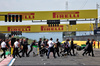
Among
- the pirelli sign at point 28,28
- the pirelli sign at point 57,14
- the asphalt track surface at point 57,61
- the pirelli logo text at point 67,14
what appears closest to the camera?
the asphalt track surface at point 57,61

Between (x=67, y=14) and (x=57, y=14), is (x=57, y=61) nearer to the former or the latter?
(x=67, y=14)

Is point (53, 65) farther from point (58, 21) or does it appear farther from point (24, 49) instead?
point (58, 21)

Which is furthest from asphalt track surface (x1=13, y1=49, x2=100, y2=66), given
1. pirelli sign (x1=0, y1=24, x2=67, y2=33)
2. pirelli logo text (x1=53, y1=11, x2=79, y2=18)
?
pirelli sign (x1=0, y1=24, x2=67, y2=33)

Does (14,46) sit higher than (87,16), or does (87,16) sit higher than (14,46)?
(87,16)

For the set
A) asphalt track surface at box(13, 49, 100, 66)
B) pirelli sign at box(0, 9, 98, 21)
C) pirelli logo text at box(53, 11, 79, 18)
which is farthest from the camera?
pirelli sign at box(0, 9, 98, 21)

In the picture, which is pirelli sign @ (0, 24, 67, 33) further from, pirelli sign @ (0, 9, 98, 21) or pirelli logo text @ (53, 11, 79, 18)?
pirelli logo text @ (53, 11, 79, 18)

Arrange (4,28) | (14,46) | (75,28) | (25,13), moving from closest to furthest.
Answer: (14,46)
(25,13)
(4,28)
(75,28)

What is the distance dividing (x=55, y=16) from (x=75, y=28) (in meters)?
24.0

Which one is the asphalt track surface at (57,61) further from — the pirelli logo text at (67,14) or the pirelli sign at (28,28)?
the pirelli sign at (28,28)

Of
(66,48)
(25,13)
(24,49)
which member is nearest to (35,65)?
(24,49)

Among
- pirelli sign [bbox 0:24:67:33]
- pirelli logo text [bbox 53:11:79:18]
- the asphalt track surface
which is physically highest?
pirelli logo text [bbox 53:11:79:18]

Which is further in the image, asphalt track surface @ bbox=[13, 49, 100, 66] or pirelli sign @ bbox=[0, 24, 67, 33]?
pirelli sign @ bbox=[0, 24, 67, 33]

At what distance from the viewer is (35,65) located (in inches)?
544

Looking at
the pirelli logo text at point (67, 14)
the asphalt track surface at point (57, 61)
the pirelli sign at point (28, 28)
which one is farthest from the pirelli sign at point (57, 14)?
the asphalt track surface at point (57, 61)
